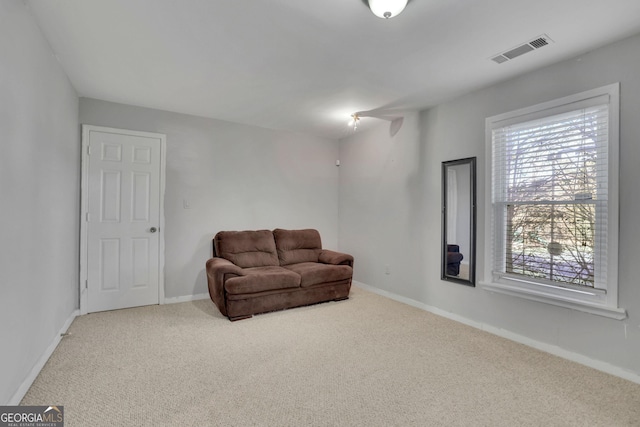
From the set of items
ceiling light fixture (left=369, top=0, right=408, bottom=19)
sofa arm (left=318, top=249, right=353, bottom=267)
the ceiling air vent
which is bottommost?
sofa arm (left=318, top=249, right=353, bottom=267)

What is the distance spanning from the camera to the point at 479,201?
3.21 m

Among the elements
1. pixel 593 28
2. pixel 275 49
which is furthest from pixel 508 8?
pixel 275 49

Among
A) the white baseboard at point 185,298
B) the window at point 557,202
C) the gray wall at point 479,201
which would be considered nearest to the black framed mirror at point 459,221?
the gray wall at point 479,201

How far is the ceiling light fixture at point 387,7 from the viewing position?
1790 mm

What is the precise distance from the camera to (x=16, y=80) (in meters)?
1.85

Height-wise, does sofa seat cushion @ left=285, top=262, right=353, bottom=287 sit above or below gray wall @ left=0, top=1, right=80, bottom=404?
below

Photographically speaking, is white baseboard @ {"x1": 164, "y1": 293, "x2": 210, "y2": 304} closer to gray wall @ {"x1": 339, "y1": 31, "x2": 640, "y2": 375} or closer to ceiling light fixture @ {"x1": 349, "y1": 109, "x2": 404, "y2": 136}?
gray wall @ {"x1": 339, "y1": 31, "x2": 640, "y2": 375}

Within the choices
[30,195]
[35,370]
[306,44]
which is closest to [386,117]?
[306,44]

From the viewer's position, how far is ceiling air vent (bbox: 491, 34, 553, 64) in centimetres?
228

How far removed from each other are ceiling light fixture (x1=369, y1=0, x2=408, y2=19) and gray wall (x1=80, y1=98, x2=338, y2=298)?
3.04m

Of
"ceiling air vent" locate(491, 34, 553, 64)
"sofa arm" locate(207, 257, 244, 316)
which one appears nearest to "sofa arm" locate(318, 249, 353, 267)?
"sofa arm" locate(207, 257, 244, 316)

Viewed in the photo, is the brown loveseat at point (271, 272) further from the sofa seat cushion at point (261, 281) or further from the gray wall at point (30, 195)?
the gray wall at point (30, 195)

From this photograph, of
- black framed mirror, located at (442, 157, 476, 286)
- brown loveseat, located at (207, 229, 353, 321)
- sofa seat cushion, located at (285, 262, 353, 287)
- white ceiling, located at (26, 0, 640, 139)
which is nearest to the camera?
white ceiling, located at (26, 0, 640, 139)

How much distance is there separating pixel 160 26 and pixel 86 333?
2.83m
